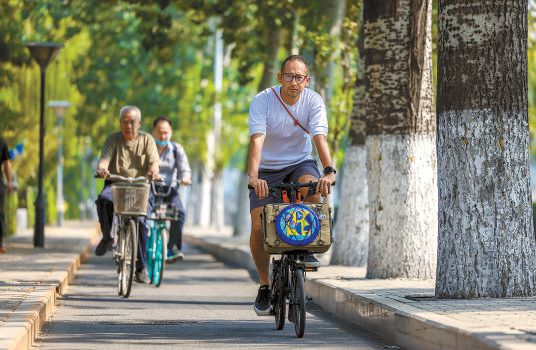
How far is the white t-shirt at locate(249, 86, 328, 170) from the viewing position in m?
10.7

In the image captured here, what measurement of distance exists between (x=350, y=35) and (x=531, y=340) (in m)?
14.9

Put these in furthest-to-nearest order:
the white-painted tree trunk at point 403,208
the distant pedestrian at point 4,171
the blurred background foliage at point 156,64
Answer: the blurred background foliage at point 156,64 < the distant pedestrian at point 4,171 < the white-painted tree trunk at point 403,208

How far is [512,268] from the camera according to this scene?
11.0 m

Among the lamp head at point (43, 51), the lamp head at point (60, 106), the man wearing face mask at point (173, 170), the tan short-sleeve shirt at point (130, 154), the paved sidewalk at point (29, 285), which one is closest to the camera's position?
the paved sidewalk at point (29, 285)

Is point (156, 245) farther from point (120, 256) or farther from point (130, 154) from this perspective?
point (130, 154)

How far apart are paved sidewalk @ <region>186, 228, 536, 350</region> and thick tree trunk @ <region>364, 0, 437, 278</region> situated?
40cm

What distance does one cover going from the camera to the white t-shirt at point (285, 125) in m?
10.7

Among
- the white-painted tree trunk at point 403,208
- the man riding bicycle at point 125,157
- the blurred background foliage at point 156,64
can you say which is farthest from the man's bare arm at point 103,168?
the blurred background foliage at point 156,64

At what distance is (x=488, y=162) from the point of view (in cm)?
1116

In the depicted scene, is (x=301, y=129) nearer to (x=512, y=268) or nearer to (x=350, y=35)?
(x=512, y=268)

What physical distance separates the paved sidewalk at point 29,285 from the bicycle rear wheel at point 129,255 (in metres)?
0.70

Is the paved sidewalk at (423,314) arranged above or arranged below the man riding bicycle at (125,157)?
below

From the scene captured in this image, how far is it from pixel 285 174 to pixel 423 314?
5.95 feet

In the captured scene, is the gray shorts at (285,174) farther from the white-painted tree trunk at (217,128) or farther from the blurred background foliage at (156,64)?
the white-painted tree trunk at (217,128)
